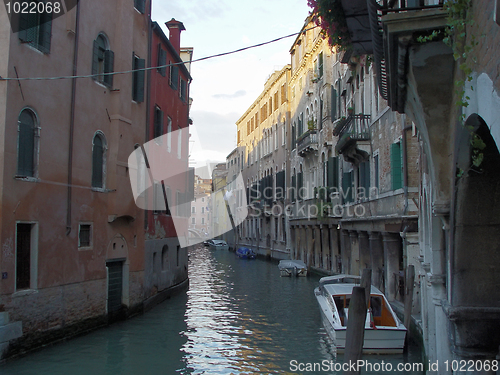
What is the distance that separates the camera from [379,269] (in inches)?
706

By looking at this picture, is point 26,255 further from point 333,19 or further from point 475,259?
point 475,259

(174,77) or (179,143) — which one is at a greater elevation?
(174,77)

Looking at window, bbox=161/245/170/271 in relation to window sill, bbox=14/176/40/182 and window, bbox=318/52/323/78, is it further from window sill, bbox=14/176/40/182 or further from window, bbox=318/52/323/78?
window, bbox=318/52/323/78

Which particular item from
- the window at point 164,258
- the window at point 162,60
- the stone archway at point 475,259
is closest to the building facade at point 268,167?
the window at point 164,258

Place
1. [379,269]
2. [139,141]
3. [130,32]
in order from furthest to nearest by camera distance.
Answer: [379,269]
[139,141]
[130,32]

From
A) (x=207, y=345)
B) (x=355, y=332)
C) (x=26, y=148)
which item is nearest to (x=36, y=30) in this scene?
(x=26, y=148)

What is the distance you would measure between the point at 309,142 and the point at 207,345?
17.9 meters

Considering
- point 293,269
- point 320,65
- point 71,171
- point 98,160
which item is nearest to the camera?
point 71,171

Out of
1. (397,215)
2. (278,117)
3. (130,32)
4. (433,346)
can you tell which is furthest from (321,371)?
(278,117)

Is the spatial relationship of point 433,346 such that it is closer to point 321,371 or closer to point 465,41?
point 321,371

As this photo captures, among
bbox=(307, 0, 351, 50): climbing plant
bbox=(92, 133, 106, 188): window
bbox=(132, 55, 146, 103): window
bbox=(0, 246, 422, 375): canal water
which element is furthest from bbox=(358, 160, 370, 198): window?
bbox=(307, 0, 351, 50): climbing plant

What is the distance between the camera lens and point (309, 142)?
2864 centimetres

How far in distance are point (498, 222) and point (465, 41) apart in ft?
7.22

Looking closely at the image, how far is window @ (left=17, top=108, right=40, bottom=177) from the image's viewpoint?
396 inches
